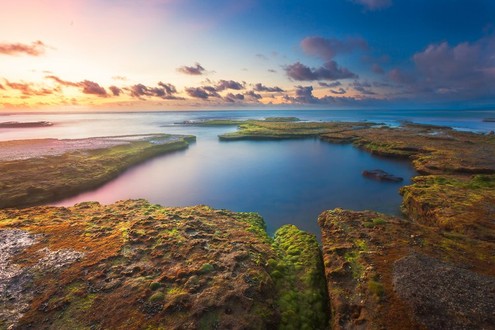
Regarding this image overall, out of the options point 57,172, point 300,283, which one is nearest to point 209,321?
point 300,283

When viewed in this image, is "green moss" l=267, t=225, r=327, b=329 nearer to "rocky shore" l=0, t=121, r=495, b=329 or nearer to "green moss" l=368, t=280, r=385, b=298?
"rocky shore" l=0, t=121, r=495, b=329

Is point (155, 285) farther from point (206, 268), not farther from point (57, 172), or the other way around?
point (57, 172)

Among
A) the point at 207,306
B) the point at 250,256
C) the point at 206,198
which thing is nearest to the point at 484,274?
the point at 250,256

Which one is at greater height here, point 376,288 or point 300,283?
point 376,288

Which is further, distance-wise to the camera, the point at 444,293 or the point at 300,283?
the point at 300,283

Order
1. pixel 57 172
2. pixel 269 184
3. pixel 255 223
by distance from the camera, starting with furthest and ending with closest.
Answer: pixel 269 184 → pixel 57 172 → pixel 255 223

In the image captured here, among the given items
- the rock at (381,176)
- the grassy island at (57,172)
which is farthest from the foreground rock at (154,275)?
the rock at (381,176)
